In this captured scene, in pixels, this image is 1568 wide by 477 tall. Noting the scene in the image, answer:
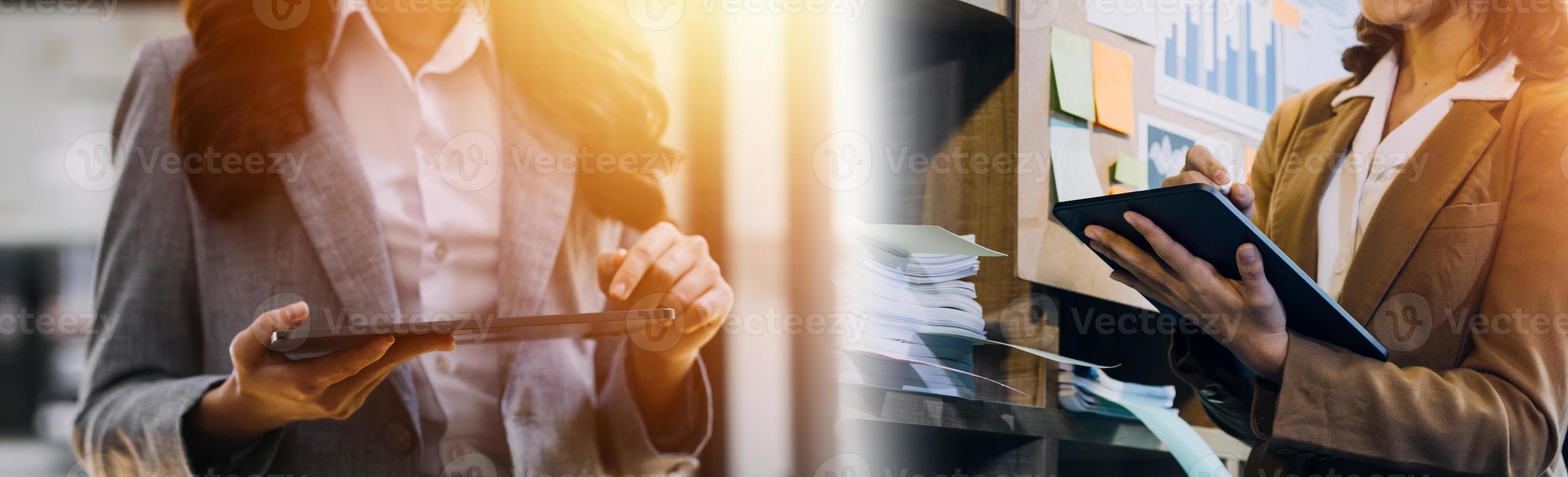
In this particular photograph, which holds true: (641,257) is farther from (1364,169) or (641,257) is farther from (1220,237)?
(1364,169)

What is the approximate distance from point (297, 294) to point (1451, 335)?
1.32 m

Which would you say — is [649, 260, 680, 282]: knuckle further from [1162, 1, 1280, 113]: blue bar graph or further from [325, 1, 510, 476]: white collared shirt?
[1162, 1, 1280, 113]: blue bar graph

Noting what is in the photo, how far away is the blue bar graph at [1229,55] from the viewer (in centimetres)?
157

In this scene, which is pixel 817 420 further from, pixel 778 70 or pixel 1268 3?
pixel 1268 3

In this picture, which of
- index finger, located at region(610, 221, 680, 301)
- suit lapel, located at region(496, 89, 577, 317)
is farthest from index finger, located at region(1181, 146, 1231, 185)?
suit lapel, located at region(496, 89, 577, 317)

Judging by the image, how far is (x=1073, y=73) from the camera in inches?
52.4

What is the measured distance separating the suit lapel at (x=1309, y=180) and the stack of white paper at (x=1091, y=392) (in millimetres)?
335

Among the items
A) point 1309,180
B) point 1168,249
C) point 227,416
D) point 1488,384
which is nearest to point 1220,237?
point 1168,249

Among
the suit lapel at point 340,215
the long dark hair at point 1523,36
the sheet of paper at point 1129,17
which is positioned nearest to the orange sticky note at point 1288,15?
the sheet of paper at point 1129,17

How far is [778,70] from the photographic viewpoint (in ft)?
3.89

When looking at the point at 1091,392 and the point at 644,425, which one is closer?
the point at 644,425

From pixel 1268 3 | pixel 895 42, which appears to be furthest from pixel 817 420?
pixel 1268 3

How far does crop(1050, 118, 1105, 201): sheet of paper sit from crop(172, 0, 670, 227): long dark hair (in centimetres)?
58

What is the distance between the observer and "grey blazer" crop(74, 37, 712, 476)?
89cm
